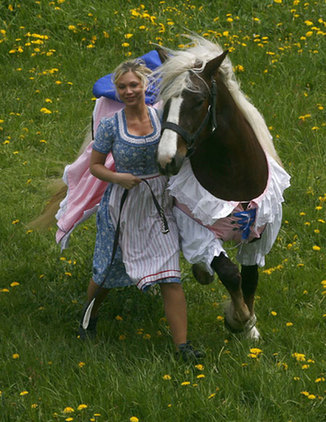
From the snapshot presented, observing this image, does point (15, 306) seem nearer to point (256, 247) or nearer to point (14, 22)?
point (256, 247)

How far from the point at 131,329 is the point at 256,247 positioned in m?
0.93

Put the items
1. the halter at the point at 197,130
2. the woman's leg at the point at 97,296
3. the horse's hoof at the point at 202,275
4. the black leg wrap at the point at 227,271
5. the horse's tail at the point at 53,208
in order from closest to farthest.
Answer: the halter at the point at 197,130
the black leg wrap at the point at 227,271
the horse's hoof at the point at 202,275
the woman's leg at the point at 97,296
the horse's tail at the point at 53,208

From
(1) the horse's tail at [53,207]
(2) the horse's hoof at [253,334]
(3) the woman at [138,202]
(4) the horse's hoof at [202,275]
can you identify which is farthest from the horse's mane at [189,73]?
(1) the horse's tail at [53,207]

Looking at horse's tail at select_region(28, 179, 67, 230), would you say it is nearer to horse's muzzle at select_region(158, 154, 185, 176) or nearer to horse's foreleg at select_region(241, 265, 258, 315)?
horse's foreleg at select_region(241, 265, 258, 315)

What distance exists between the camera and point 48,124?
29.9 ft

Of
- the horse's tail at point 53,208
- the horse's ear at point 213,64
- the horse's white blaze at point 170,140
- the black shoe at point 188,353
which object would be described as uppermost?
the horse's ear at point 213,64

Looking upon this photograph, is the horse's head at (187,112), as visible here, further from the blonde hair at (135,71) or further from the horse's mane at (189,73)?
the blonde hair at (135,71)

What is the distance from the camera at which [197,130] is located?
477 centimetres

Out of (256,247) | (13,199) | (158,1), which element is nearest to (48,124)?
(13,199)

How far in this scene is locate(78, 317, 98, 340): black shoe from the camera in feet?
18.3

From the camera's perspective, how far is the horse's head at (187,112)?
4566 millimetres

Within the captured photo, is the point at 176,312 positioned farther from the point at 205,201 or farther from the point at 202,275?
the point at 205,201

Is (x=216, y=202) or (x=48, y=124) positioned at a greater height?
(x=216, y=202)

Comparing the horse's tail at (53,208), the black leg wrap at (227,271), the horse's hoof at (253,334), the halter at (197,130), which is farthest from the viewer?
the horse's tail at (53,208)
